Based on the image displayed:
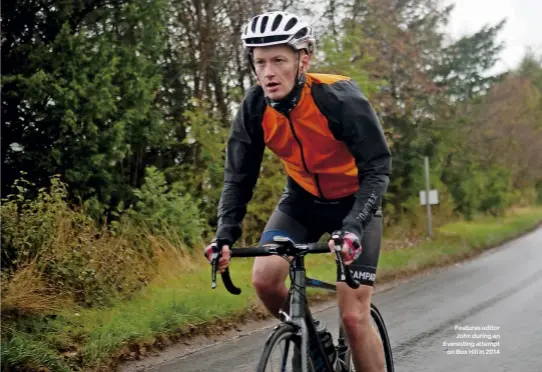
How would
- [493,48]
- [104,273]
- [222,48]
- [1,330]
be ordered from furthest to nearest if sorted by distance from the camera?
[493,48], [222,48], [104,273], [1,330]

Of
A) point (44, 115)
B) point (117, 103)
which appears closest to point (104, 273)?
point (44, 115)

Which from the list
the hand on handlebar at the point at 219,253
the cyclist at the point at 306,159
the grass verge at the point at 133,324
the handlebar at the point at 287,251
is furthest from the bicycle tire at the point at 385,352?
the grass verge at the point at 133,324

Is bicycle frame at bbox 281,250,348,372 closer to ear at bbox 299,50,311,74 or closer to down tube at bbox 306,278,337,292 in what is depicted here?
down tube at bbox 306,278,337,292

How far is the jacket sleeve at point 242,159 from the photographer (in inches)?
161

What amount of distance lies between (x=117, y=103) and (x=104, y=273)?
18.3 ft

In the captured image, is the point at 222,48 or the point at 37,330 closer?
the point at 37,330

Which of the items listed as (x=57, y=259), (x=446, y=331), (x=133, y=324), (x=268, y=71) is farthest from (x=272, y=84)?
(x=446, y=331)

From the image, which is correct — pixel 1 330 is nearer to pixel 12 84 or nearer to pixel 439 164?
pixel 12 84

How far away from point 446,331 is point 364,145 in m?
4.56

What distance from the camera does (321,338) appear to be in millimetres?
4215

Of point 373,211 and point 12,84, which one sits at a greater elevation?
point 12,84

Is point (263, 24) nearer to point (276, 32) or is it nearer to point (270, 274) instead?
point (276, 32)

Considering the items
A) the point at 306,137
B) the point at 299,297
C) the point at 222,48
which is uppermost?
the point at 222,48

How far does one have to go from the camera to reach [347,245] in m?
3.52
